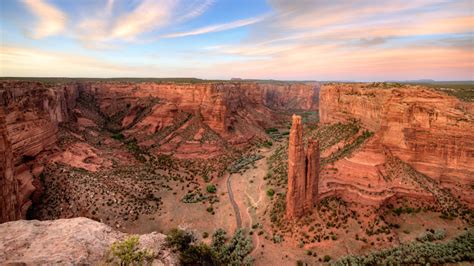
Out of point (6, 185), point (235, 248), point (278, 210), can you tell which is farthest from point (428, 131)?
point (6, 185)

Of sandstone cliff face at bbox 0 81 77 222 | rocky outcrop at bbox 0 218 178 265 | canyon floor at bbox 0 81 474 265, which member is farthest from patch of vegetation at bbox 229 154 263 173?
rocky outcrop at bbox 0 218 178 265

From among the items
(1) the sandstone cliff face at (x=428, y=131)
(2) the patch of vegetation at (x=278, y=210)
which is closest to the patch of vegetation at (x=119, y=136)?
(2) the patch of vegetation at (x=278, y=210)

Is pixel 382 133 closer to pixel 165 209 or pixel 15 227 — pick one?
pixel 165 209

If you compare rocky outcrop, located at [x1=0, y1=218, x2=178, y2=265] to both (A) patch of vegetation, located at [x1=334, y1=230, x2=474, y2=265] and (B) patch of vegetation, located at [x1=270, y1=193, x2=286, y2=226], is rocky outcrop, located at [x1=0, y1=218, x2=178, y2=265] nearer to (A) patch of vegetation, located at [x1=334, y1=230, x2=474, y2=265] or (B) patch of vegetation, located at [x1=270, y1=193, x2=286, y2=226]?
(A) patch of vegetation, located at [x1=334, y1=230, x2=474, y2=265]

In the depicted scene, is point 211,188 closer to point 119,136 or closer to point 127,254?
point 119,136

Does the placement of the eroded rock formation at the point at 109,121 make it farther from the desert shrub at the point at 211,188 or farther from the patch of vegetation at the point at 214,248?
the patch of vegetation at the point at 214,248

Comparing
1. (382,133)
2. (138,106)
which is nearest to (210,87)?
(138,106)
